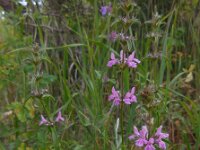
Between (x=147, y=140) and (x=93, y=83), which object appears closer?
(x=147, y=140)

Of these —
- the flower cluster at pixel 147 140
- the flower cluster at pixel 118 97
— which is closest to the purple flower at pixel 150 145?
the flower cluster at pixel 147 140

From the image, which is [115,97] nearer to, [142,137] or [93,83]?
[142,137]

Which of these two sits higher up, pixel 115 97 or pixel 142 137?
pixel 115 97

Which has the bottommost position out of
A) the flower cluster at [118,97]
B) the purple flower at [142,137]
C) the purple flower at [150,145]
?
the purple flower at [150,145]

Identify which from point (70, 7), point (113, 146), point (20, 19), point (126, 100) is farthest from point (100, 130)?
point (70, 7)

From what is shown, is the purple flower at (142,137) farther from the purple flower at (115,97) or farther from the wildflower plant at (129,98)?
the purple flower at (115,97)

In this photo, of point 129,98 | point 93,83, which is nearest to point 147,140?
point 129,98

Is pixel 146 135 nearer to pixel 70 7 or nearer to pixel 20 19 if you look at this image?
pixel 20 19

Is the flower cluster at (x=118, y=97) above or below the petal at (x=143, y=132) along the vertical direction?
above
